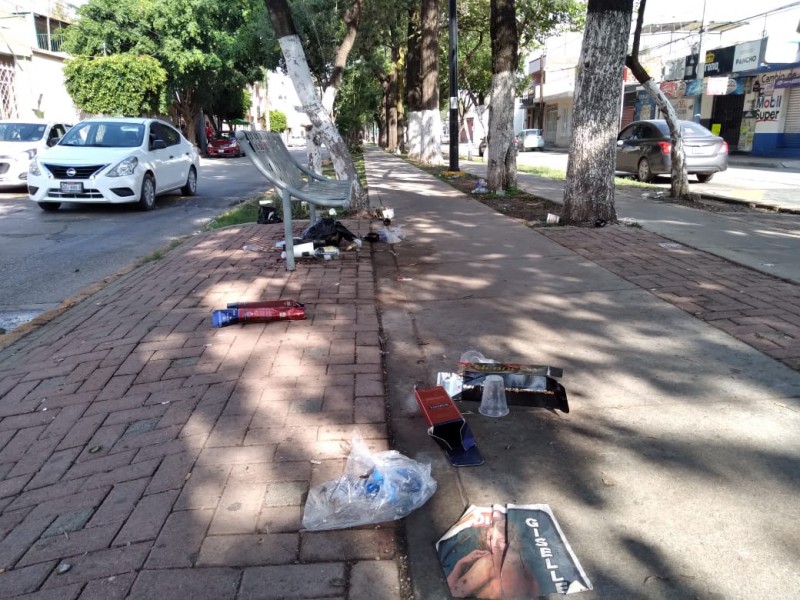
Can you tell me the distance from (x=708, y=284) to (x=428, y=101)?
17332 mm

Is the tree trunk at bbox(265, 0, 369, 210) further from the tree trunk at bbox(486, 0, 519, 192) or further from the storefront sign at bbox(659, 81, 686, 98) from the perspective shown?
the storefront sign at bbox(659, 81, 686, 98)

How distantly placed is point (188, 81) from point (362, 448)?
3698cm

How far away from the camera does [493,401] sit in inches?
123

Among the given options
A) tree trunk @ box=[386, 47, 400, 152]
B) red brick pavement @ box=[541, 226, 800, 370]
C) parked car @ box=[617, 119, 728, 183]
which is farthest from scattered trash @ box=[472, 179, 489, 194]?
tree trunk @ box=[386, 47, 400, 152]

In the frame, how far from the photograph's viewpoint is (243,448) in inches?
110

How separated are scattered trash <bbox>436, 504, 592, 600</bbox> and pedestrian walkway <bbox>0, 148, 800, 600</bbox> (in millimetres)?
58

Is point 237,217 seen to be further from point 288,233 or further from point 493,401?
point 493,401

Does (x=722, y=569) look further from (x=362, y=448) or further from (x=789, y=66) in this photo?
(x=789, y=66)

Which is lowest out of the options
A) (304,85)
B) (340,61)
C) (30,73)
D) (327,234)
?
(327,234)

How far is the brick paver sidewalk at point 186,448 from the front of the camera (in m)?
2.06

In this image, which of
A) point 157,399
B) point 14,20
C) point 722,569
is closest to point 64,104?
point 14,20

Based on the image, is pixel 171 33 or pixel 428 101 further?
pixel 171 33

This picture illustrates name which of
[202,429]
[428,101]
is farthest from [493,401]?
[428,101]

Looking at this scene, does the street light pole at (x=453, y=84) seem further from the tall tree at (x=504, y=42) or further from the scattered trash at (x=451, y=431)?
the scattered trash at (x=451, y=431)
